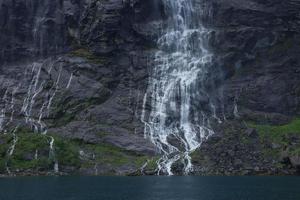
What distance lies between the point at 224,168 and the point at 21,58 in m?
83.6

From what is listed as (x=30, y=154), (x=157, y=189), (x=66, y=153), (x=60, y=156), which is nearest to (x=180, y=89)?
(x=66, y=153)

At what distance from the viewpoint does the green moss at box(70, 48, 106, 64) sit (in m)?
178

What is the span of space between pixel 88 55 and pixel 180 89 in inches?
1324

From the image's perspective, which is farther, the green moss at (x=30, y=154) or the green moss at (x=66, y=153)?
the green moss at (x=66, y=153)

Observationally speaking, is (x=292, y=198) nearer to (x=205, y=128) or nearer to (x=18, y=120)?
(x=205, y=128)

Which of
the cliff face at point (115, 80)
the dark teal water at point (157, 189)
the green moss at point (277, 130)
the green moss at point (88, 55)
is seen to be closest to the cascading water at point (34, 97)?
the cliff face at point (115, 80)

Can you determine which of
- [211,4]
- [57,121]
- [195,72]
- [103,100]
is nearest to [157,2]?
[211,4]

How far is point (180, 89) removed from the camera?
169 meters

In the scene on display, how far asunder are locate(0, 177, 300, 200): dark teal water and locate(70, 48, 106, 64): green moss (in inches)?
2709

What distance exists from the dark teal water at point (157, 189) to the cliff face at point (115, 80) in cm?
2670

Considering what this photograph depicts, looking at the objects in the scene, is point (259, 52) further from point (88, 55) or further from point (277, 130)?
point (88, 55)

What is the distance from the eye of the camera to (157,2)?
186000mm

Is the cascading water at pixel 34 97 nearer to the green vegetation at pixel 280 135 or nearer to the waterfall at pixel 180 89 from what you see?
the waterfall at pixel 180 89

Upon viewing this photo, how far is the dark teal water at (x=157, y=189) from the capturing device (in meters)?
84.0
